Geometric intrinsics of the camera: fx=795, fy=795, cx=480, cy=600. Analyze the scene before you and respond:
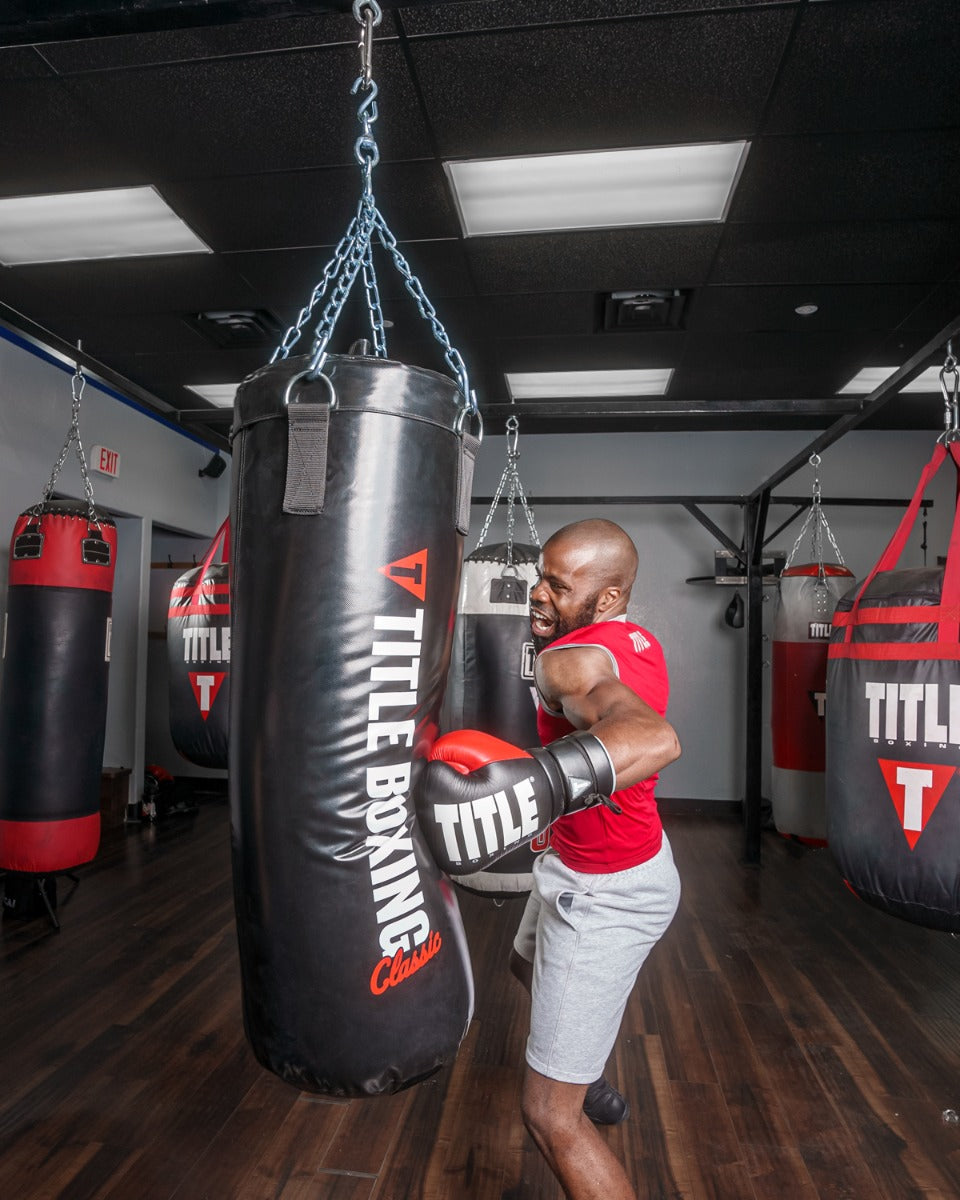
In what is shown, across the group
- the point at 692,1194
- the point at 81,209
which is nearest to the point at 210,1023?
the point at 692,1194

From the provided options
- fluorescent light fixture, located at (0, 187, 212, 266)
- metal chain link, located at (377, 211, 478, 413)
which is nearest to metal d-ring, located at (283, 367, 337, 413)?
metal chain link, located at (377, 211, 478, 413)

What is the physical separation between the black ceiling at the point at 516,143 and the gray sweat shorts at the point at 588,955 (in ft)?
4.87

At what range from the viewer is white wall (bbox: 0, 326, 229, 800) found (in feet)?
13.0

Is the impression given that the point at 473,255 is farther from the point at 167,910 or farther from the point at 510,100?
the point at 167,910

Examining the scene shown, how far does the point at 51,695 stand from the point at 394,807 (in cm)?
239

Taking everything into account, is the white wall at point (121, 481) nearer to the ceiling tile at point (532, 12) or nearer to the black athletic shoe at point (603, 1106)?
the ceiling tile at point (532, 12)

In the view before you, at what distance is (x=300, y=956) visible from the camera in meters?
0.92

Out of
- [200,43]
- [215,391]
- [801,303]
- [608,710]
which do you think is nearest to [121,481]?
[215,391]

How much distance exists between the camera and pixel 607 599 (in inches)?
64.1

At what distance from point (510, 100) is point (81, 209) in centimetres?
173

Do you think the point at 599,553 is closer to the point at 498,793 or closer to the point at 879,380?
the point at 498,793

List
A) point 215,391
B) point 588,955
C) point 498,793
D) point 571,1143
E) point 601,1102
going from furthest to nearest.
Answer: point 215,391, point 601,1102, point 588,955, point 571,1143, point 498,793

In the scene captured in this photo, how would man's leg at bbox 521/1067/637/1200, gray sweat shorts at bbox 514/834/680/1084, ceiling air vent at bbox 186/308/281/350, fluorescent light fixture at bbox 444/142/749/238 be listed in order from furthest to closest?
ceiling air vent at bbox 186/308/281/350, fluorescent light fixture at bbox 444/142/749/238, gray sweat shorts at bbox 514/834/680/1084, man's leg at bbox 521/1067/637/1200

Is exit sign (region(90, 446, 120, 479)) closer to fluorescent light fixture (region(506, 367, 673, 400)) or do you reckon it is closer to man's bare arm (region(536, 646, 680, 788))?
fluorescent light fixture (region(506, 367, 673, 400))
